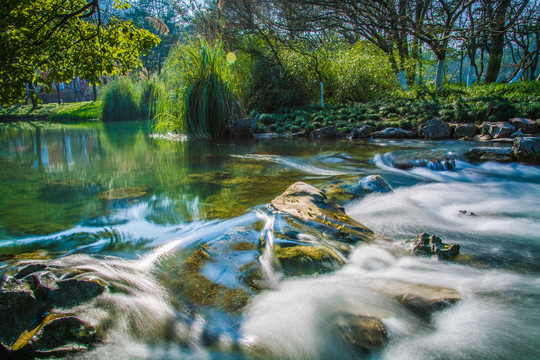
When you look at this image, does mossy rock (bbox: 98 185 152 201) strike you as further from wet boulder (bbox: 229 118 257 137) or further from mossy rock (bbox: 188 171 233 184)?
wet boulder (bbox: 229 118 257 137)

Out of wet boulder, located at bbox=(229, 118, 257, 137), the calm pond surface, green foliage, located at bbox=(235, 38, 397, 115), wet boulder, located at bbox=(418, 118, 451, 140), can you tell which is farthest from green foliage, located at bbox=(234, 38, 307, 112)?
the calm pond surface

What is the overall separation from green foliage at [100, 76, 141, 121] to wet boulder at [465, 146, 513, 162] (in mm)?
20498

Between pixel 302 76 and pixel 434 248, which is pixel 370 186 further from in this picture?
pixel 302 76

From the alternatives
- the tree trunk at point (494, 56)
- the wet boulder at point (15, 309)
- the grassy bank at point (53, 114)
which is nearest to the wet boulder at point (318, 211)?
the wet boulder at point (15, 309)

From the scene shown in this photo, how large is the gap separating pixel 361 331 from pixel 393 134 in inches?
360

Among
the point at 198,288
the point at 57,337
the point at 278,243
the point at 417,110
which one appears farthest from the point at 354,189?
the point at 417,110

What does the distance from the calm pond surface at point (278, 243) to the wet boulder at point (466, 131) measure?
3.14 m

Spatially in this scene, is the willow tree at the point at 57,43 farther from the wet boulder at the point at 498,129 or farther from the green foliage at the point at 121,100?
the green foliage at the point at 121,100

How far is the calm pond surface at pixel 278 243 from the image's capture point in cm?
187

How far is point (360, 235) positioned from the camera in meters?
3.14

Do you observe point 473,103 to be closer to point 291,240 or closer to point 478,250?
point 478,250

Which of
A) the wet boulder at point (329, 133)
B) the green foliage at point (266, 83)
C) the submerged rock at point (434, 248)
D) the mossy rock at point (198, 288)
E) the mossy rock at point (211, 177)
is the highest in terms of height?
the green foliage at point (266, 83)

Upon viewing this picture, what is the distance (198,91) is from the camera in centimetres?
987

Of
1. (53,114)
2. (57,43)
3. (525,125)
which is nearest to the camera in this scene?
(57,43)
